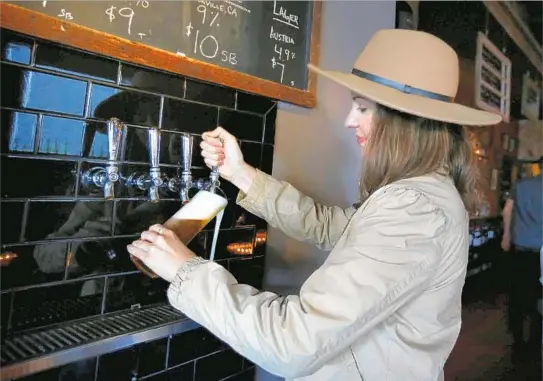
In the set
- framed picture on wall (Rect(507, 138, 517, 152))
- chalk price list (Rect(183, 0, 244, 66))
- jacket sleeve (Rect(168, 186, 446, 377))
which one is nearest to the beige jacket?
jacket sleeve (Rect(168, 186, 446, 377))

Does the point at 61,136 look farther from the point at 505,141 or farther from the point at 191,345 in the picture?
the point at 505,141

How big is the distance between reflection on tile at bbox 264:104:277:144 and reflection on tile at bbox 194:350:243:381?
646mm

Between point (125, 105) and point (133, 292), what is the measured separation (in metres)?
0.45

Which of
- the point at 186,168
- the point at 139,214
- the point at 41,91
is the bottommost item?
the point at 139,214

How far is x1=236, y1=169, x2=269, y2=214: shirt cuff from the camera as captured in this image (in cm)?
124

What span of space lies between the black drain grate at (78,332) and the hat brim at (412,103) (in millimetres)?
660

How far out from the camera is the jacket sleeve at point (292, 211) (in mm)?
1251

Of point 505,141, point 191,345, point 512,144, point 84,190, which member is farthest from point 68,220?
point 512,144

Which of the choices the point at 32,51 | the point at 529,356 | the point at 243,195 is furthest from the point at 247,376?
the point at 529,356

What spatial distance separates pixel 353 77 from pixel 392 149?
0.19 metres

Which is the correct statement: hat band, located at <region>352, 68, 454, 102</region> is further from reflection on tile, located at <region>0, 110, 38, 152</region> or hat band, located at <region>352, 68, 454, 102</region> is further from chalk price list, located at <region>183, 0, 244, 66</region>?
reflection on tile, located at <region>0, 110, 38, 152</region>

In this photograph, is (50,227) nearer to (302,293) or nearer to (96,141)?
(96,141)

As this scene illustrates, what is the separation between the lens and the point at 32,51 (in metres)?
0.87

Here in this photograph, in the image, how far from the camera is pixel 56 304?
954 millimetres
